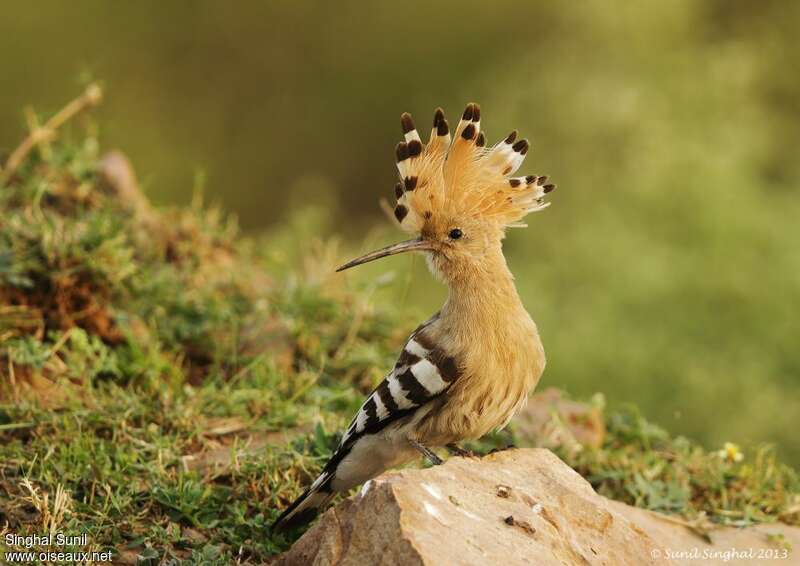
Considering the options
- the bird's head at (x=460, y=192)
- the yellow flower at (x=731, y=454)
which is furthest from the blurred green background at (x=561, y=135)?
the bird's head at (x=460, y=192)

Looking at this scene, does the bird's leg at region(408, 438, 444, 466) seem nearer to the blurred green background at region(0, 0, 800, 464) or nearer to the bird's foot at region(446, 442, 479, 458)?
the bird's foot at region(446, 442, 479, 458)

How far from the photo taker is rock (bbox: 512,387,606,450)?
13.5 ft

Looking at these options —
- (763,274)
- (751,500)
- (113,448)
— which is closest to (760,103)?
(763,274)

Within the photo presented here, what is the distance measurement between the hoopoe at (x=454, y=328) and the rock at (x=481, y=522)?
21 cm

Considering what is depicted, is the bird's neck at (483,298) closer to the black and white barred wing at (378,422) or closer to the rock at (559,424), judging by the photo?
the black and white barred wing at (378,422)

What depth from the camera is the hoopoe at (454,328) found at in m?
3.15

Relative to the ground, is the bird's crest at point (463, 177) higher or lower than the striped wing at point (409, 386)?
higher

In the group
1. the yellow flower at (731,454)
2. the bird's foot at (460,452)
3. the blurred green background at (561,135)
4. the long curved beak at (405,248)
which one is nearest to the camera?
the bird's foot at (460,452)

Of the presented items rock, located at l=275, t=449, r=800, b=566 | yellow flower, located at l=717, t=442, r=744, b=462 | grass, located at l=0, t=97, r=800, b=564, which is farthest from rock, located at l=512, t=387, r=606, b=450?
rock, located at l=275, t=449, r=800, b=566

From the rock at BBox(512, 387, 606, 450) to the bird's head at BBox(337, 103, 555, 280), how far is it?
99cm

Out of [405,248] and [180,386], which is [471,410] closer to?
[405,248]

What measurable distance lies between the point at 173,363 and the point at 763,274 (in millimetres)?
3710

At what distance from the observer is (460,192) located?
326 centimetres

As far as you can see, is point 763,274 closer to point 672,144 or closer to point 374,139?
point 672,144
